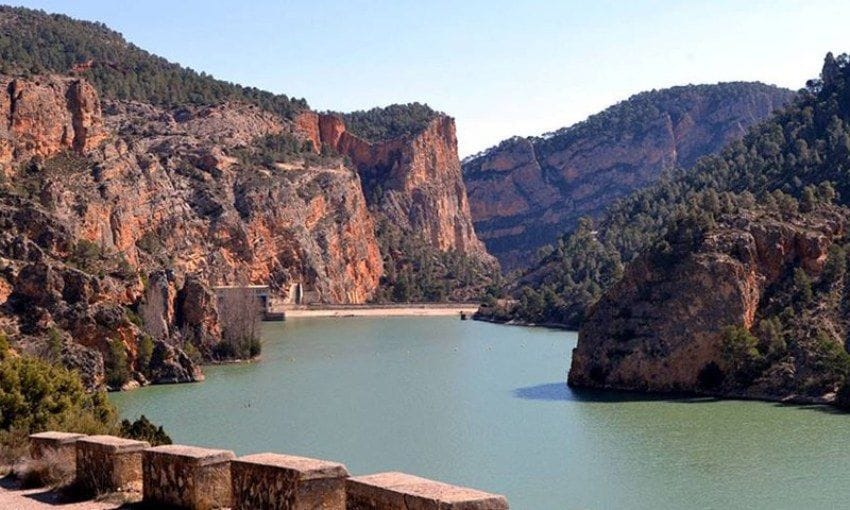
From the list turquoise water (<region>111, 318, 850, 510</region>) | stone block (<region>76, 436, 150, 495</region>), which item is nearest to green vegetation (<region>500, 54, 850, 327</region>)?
turquoise water (<region>111, 318, 850, 510</region>)

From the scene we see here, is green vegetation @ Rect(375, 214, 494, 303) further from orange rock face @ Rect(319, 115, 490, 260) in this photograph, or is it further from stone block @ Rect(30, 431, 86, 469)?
stone block @ Rect(30, 431, 86, 469)

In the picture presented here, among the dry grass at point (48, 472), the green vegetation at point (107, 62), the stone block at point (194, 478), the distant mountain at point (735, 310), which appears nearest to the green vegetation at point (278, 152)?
the green vegetation at point (107, 62)

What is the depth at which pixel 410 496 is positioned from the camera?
8930mm

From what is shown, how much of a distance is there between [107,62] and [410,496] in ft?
471

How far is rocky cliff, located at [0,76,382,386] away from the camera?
58.6 m

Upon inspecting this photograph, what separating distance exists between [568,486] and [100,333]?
33438 millimetres

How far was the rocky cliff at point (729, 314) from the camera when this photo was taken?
51875mm

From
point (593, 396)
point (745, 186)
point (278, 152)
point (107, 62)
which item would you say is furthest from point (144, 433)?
point (107, 62)

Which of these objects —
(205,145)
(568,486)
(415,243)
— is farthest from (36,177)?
(415,243)

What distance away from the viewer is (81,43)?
147 meters

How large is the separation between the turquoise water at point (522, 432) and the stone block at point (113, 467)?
18.2 m

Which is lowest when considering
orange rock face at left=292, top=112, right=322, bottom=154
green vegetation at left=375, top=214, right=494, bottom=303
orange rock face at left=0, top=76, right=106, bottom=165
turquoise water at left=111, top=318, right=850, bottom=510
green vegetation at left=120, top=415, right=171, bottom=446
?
turquoise water at left=111, top=318, right=850, bottom=510

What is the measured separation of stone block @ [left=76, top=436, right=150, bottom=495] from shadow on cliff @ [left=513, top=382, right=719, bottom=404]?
1577 inches

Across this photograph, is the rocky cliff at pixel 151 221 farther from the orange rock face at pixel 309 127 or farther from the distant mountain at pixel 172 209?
the orange rock face at pixel 309 127
